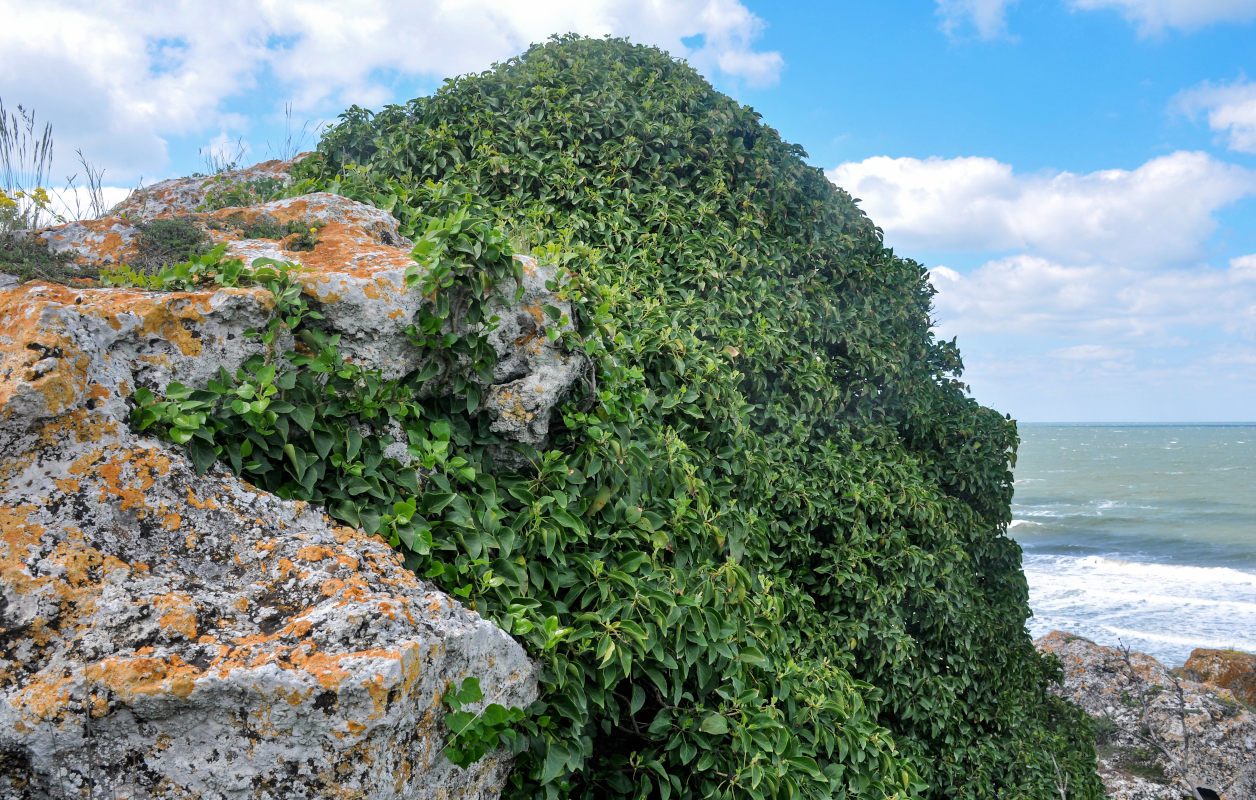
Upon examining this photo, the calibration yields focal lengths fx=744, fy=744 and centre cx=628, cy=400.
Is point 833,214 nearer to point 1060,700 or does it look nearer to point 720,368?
point 720,368

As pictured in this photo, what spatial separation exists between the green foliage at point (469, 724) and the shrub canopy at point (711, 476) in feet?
1.31

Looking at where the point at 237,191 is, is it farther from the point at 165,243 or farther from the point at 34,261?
the point at 34,261

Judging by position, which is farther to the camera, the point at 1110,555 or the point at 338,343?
the point at 1110,555

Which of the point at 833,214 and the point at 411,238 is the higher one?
the point at 833,214

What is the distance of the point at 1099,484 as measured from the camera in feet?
202

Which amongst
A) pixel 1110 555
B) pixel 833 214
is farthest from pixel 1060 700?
pixel 1110 555

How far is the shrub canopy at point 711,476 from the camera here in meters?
3.62

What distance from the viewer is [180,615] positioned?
2391 millimetres

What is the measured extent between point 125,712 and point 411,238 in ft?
11.9

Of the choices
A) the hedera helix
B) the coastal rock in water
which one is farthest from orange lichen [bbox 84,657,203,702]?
the coastal rock in water

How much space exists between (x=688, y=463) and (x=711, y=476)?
2.04 feet

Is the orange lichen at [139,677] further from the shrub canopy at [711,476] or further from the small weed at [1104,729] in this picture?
the small weed at [1104,729]

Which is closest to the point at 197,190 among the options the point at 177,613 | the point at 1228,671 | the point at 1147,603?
the point at 177,613

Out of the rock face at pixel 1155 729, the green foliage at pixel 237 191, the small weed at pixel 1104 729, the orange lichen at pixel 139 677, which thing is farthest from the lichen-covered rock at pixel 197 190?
the small weed at pixel 1104 729
